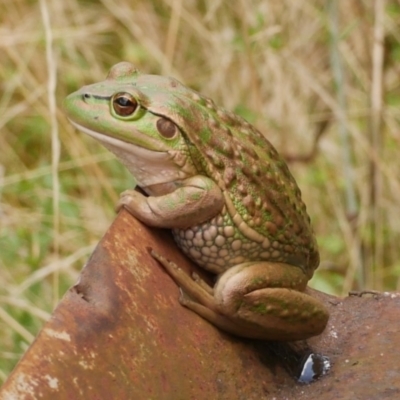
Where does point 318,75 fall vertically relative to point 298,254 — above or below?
above

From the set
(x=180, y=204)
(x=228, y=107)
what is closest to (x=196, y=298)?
(x=180, y=204)

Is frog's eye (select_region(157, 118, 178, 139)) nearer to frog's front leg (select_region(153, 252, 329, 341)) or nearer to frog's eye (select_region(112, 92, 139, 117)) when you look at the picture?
frog's eye (select_region(112, 92, 139, 117))

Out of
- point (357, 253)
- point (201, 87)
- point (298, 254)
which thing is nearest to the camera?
point (298, 254)

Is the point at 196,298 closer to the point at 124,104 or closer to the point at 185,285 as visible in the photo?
the point at 185,285

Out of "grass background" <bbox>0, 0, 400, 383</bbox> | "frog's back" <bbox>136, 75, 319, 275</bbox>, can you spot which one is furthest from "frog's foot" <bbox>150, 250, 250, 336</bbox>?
"grass background" <bbox>0, 0, 400, 383</bbox>

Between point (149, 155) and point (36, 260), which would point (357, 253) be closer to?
point (36, 260)

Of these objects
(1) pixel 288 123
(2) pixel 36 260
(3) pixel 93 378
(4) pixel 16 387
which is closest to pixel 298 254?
(3) pixel 93 378
